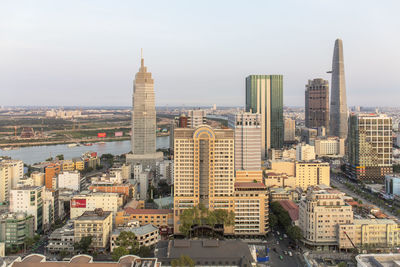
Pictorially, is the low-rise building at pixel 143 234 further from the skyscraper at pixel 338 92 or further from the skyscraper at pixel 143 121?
the skyscraper at pixel 338 92

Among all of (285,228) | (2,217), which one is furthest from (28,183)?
(285,228)

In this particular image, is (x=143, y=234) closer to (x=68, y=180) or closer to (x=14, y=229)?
(x=14, y=229)

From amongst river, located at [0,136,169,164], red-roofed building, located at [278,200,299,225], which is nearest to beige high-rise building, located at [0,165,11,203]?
red-roofed building, located at [278,200,299,225]

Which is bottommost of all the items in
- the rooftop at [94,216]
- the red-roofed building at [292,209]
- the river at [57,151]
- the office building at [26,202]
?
the red-roofed building at [292,209]

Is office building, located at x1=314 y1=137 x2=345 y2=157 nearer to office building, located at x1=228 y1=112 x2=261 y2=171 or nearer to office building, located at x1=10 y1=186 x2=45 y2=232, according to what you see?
office building, located at x1=228 y1=112 x2=261 y2=171

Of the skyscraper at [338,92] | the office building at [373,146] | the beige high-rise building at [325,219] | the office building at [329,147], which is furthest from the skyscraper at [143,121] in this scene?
the skyscraper at [338,92]

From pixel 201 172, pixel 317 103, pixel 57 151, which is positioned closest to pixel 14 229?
pixel 201 172

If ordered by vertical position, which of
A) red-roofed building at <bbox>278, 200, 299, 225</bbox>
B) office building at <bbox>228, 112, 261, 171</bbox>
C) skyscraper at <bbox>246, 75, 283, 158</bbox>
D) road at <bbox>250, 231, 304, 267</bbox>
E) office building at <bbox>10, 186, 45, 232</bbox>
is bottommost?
road at <bbox>250, 231, 304, 267</bbox>
